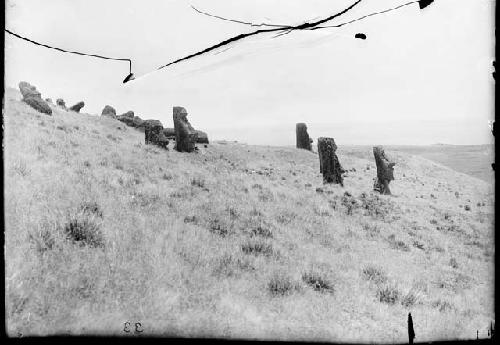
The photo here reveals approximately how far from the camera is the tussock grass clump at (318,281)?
6273 millimetres

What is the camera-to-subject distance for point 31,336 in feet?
11.4

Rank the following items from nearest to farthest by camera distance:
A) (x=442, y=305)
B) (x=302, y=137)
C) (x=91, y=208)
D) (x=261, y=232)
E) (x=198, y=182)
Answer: (x=91, y=208) < (x=442, y=305) < (x=261, y=232) < (x=198, y=182) < (x=302, y=137)

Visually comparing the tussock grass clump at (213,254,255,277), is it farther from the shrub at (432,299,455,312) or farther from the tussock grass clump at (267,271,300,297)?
the shrub at (432,299,455,312)

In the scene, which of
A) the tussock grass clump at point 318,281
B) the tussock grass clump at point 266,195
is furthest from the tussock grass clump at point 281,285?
the tussock grass clump at point 266,195

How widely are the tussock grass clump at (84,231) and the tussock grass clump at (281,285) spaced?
8.83 ft

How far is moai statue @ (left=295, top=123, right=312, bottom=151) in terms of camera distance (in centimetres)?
3628

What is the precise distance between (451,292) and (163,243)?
619cm

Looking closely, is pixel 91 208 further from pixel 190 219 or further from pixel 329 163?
pixel 329 163

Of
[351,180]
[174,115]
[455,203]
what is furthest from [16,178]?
[455,203]

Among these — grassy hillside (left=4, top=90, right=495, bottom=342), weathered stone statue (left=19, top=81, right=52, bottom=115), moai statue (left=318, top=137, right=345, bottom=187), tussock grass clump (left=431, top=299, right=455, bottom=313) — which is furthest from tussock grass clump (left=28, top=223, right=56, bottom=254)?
weathered stone statue (left=19, top=81, right=52, bottom=115)

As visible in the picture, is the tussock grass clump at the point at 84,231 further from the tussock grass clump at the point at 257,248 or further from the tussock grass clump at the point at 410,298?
the tussock grass clump at the point at 410,298

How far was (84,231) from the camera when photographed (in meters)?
5.55

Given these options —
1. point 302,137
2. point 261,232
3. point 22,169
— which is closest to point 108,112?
point 302,137

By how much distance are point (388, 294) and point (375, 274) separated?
0.96 metres
